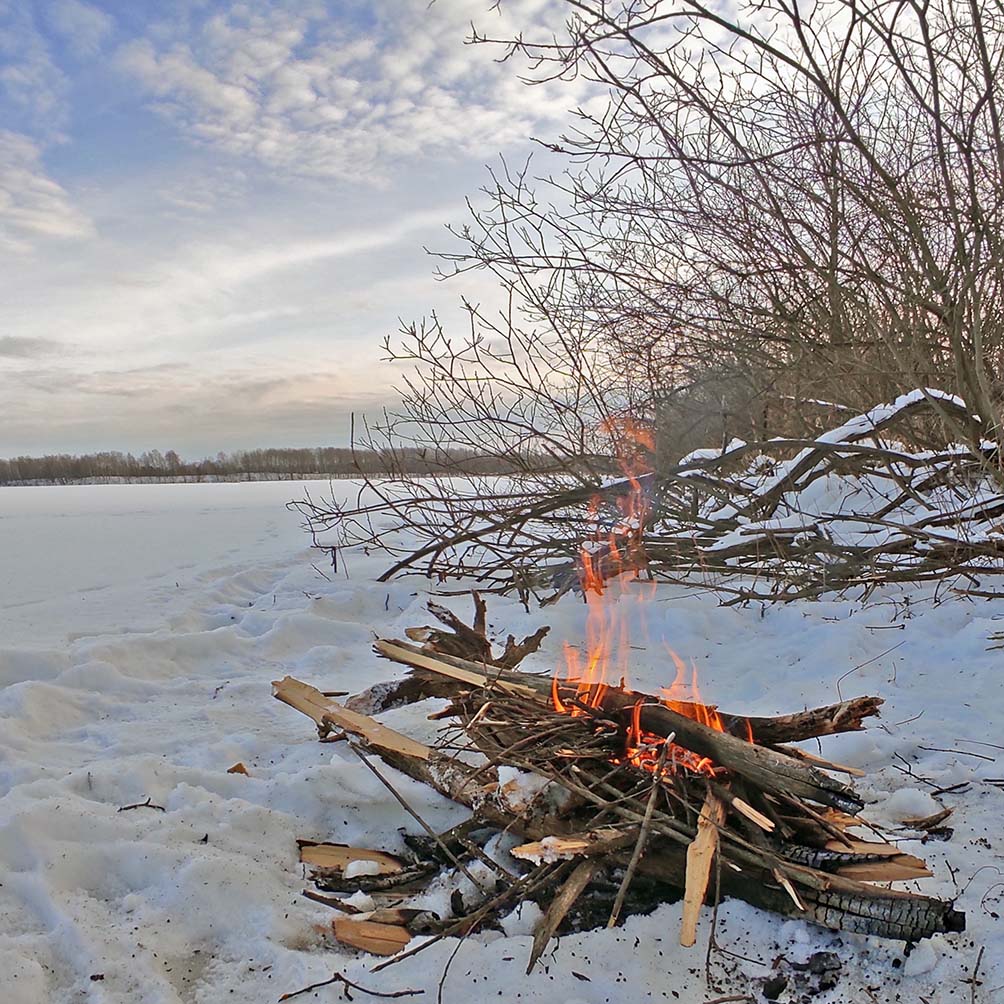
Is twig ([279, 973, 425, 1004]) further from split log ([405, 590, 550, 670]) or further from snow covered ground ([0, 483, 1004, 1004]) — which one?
split log ([405, 590, 550, 670])

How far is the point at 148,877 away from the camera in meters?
2.58

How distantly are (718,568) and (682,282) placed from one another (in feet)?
7.21

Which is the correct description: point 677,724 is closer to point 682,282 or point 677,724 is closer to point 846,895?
point 846,895

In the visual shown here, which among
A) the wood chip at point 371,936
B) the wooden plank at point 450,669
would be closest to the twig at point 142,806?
the wood chip at point 371,936

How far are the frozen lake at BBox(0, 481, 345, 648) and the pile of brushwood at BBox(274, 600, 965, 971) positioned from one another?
3.72 metres

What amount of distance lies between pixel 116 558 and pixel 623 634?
6.85m

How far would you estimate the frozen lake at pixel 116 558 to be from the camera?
6.12 metres

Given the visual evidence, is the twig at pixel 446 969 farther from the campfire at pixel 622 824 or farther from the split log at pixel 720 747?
the split log at pixel 720 747

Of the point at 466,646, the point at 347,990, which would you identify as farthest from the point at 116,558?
the point at 347,990

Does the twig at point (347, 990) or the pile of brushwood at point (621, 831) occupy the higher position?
the pile of brushwood at point (621, 831)

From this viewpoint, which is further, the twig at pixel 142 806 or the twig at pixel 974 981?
the twig at pixel 142 806

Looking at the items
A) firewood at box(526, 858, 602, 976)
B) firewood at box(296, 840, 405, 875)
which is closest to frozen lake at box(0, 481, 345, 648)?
firewood at box(296, 840, 405, 875)

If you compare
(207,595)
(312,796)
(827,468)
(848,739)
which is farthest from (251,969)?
(207,595)

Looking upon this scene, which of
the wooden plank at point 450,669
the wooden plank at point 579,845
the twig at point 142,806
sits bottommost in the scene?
the twig at point 142,806
